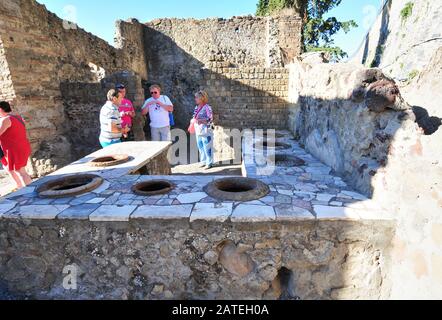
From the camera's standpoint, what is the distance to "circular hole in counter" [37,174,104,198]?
107 inches

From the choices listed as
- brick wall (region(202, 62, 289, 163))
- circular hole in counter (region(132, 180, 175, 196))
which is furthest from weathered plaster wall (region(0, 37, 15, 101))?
circular hole in counter (region(132, 180, 175, 196))

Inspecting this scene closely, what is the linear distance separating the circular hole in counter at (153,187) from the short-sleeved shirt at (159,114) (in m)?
2.43

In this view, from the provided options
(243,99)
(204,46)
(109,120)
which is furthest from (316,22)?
(109,120)

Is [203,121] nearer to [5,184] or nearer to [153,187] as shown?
[153,187]

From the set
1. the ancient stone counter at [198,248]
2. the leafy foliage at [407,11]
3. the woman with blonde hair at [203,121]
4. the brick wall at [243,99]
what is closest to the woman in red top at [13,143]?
the ancient stone counter at [198,248]

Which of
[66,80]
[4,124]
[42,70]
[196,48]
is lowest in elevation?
[4,124]

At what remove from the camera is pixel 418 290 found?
1900mm

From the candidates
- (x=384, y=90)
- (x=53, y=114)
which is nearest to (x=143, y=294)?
(x=384, y=90)

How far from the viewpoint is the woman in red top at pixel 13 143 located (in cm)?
380

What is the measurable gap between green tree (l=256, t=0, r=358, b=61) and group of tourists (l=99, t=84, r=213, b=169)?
1320 centimetres

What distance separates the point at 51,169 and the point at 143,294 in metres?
5.43

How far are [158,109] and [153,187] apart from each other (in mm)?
2541

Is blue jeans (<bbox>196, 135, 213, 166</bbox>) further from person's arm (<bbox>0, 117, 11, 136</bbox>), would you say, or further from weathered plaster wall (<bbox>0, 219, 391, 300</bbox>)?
weathered plaster wall (<bbox>0, 219, 391, 300</bbox>)

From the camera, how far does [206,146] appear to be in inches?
215
